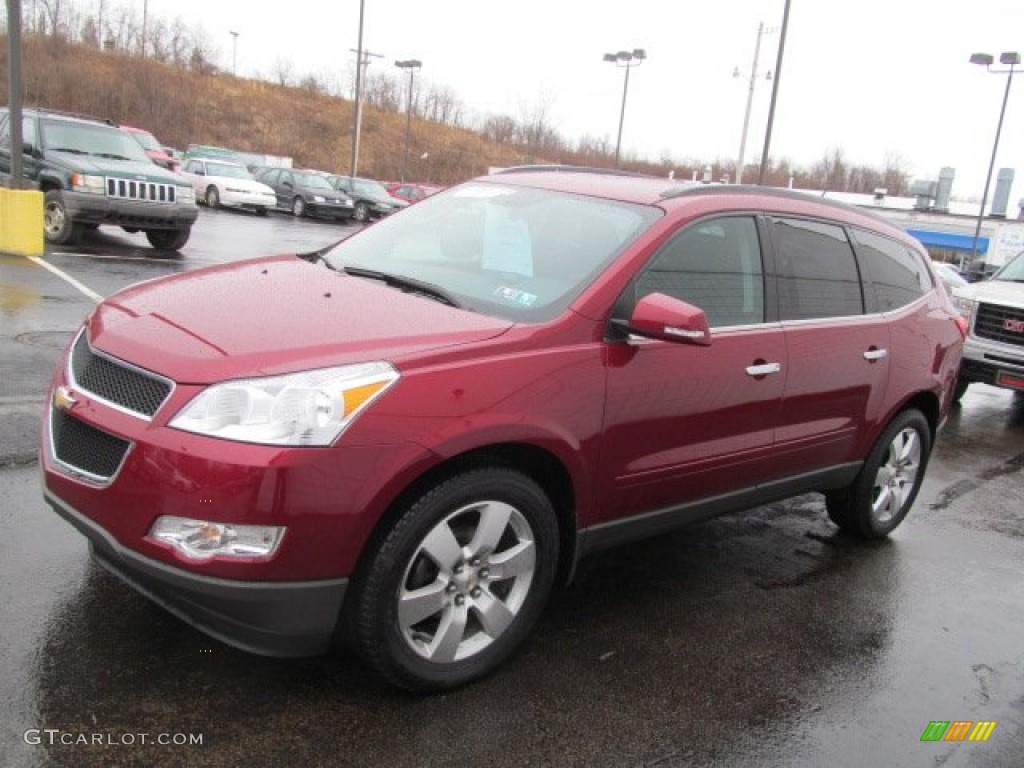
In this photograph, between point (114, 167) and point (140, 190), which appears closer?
point (114, 167)

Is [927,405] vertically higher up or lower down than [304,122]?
lower down

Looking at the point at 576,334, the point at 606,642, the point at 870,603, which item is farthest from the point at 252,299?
the point at 870,603

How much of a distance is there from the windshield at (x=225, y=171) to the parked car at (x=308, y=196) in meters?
1.33

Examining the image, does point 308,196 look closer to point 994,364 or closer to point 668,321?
point 994,364

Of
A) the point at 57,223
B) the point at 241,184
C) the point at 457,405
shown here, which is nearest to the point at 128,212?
Answer: the point at 57,223

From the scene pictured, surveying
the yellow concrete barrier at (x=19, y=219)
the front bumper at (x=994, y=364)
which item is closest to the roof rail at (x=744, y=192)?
the front bumper at (x=994, y=364)

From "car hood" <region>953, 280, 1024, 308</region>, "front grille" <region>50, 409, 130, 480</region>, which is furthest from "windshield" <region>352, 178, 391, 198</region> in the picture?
"front grille" <region>50, 409, 130, 480</region>

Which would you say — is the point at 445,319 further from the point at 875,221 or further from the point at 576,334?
the point at 875,221

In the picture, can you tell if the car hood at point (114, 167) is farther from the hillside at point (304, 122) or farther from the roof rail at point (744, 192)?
the hillside at point (304, 122)

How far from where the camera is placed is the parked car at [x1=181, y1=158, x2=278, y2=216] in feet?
86.7

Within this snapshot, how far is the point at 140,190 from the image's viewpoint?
12398mm

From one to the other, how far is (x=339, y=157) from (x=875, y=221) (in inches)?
2982

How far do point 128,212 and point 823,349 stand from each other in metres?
11.0

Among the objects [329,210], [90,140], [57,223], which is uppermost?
[90,140]
